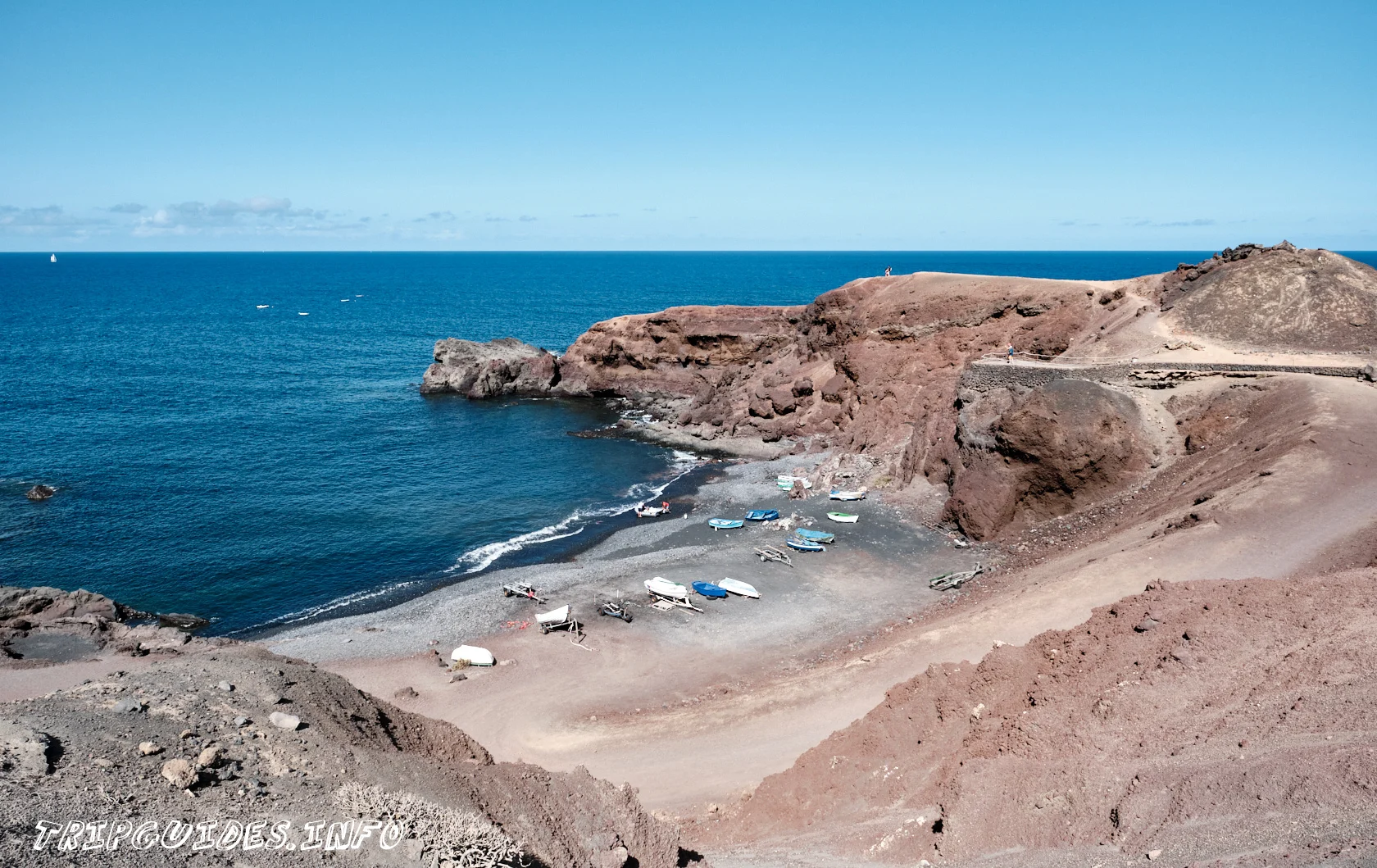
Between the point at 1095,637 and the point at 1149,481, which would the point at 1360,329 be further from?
the point at 1095,637

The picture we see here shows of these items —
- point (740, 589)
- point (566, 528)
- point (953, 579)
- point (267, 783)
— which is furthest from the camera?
point (566, 528)

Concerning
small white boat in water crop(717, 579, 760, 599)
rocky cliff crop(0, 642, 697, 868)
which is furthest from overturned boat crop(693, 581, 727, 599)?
rocky cliff crop(0, 642, 697, 868)

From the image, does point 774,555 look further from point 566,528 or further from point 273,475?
point 273,475

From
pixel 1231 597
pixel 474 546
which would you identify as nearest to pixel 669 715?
pixel 1231 597

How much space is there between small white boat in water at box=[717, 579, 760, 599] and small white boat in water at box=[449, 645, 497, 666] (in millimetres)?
11811

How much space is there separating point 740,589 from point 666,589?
3.65m

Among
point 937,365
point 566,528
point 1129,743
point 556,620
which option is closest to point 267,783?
point 1129,743

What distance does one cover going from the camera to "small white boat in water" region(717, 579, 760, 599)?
40.1 meters

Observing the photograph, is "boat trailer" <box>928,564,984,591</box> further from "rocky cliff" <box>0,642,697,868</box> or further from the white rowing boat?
"rocky cliff" <box>0,642,697,868</box>

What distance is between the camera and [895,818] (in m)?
17.6

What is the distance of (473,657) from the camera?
35000 mm

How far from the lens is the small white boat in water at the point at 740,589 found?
40094mm

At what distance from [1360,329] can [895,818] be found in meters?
44.1

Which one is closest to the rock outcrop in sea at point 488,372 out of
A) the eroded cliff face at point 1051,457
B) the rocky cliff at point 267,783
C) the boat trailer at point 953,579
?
the eroded cliff face at point 1051,457
